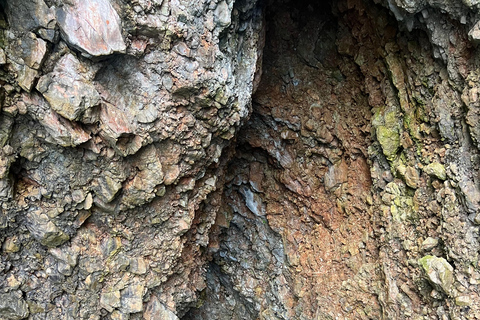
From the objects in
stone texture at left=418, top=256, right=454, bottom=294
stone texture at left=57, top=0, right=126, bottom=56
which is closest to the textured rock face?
stone texture at left=57, top=0, right=126, bottom=56

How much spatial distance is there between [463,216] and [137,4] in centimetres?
514

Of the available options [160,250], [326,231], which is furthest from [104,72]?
[326,231]

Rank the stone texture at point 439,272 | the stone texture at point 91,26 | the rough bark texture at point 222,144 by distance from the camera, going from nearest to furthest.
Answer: the stone texture at point 91,26 < the rough bark texture at point 222,144 < the stone texture at point 439,272

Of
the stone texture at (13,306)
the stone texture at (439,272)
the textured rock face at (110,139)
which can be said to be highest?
the stone texture at (439,272)

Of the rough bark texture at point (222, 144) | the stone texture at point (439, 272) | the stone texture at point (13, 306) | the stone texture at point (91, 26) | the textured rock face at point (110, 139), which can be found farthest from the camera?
the stone texture at point (13, 306)

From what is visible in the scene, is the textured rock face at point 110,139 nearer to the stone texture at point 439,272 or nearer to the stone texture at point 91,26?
the stone texture at point 91,26

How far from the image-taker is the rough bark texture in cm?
418

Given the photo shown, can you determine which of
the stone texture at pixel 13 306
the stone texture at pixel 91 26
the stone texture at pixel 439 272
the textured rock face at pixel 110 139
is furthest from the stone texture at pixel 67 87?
the stone texture at pixel 439 272

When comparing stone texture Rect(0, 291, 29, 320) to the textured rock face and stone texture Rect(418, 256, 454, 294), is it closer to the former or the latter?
the textured rock face

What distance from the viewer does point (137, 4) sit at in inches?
159

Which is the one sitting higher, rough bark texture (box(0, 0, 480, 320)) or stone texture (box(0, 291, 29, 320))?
rough bark texture (box(0, 0, 480, 320))

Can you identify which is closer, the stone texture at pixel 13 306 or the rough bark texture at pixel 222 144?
the rough bark texture at pixel 222 144

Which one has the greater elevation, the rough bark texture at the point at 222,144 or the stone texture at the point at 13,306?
the rough bark texture at the point at 222,144

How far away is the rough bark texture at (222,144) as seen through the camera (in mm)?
4176
